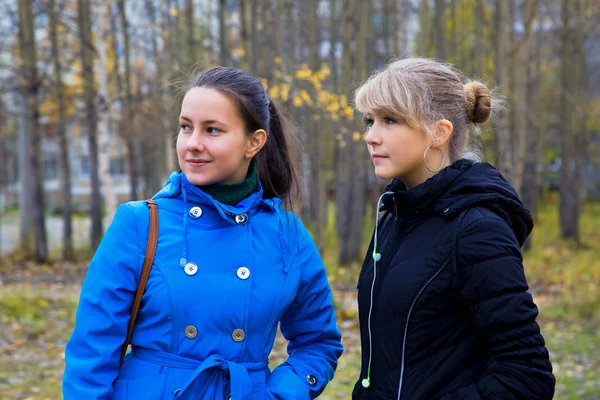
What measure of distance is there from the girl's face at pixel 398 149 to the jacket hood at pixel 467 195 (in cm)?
9

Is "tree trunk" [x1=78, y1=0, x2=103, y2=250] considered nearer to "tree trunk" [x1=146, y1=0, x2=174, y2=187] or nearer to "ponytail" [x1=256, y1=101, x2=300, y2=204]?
"tree trunk" [x1=146, y1=0, x2=174, y2=187]

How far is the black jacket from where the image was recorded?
2.04 m

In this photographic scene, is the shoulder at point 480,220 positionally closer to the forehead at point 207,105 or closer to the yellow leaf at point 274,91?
the forehead at point 207,105

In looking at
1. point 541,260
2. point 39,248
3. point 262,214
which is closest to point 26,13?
point 39,248

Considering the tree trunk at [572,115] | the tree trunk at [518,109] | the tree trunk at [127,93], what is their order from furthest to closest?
the tree trunk at [572,115] < the tree trunk at [127,93] < the tree trunk at [518,109]

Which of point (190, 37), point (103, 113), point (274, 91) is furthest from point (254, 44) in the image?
point (103, 113)

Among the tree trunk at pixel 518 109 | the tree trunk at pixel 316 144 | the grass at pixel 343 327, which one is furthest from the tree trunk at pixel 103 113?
the tree trunk at pixel 518 109

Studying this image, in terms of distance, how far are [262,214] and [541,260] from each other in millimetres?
15015

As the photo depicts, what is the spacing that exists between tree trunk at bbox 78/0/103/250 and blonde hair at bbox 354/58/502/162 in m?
12.6

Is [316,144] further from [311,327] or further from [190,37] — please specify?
[311,327]

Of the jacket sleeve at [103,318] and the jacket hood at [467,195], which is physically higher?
the jacket hood at [467,195]

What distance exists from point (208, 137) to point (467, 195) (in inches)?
35.7

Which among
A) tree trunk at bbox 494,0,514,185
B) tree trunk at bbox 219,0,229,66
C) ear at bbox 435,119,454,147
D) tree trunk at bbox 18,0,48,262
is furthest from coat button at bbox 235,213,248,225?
tree trunk at bbox 18,0,48,262

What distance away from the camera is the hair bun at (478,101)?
8.02 feet
